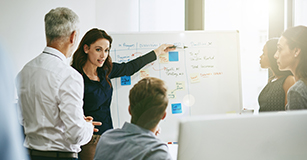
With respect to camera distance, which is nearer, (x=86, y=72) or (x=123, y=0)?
(x=86, y=72)

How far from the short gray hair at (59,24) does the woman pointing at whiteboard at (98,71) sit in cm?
51

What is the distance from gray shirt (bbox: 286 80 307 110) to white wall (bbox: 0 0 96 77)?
1.94 metres

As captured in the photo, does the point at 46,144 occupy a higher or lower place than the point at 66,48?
lower

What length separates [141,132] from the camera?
1007 millimetres

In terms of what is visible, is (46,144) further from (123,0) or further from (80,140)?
(123,0)

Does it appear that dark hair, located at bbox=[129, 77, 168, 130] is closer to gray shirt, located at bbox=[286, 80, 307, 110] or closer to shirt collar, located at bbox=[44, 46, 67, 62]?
shirt collar, located at bbox=[44, 46, 67, 62]

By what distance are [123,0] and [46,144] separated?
6.12 ft

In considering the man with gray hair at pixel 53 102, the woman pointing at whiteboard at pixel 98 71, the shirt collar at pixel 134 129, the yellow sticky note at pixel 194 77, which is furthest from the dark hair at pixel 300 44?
the man with gray hair at pixel 53 102

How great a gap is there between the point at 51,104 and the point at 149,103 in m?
0.57

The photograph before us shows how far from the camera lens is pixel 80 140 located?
4.48 ft

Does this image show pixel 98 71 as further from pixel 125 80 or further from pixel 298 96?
pixel 298 96

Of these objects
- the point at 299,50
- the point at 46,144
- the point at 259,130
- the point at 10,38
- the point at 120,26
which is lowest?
the point at 46,144

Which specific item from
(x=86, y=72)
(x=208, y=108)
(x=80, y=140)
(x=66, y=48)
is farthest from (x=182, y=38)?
(x=80, y=140)

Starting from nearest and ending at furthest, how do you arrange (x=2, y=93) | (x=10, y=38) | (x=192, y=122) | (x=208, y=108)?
(x=192, y=122) < (x=2, y=93) < (x=10, y=38) < (x=208, y=108)
